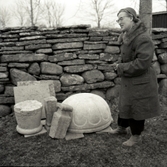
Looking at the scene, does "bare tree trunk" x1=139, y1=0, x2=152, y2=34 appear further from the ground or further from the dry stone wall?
the ground

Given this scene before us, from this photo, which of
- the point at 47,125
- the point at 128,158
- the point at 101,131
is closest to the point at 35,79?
the point at 47,125

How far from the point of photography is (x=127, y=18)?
275 cm

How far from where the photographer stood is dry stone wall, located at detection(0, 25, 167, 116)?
457 cm

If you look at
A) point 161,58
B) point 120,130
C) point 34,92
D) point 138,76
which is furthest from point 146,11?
Answer: point 34,92

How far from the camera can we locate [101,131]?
3637 millimetres

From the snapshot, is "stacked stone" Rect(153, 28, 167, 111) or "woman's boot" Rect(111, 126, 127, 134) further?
"stacked stone" Rect(153, 28, 167, 111)

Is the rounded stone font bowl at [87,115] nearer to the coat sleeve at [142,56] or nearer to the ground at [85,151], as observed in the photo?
the ground at [85,151]

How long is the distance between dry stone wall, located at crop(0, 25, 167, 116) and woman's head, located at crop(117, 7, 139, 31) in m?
2.10

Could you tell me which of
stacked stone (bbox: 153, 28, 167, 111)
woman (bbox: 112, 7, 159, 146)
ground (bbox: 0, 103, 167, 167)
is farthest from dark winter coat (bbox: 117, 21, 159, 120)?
stacked stone (bbox: 153, 28, 167, 111)

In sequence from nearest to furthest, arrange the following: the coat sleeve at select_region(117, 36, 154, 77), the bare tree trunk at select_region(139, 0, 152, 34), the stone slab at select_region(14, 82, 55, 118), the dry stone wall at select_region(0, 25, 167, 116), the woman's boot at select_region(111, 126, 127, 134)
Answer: the coat sleeve at select_region(117, 36, 154, 77) → the woman's boot at select_region(111, 126, 127, 134) → the stone slab at select_region(14, 82, 55, 118) → the dry stone wall at select_region(0, 25, 167, 116) → the bare tree trunk at select_region(139, 0, 152, 34)

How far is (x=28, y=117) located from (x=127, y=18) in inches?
88.9

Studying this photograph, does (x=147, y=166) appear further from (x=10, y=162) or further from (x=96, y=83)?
(x=96, y=83)

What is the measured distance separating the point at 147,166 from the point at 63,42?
10.7 feet

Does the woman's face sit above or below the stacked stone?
above
